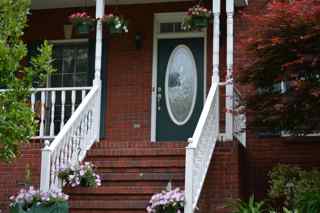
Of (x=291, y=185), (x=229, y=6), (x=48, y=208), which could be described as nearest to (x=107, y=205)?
(x=48, y=208)

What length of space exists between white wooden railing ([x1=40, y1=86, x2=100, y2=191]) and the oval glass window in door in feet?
5.58

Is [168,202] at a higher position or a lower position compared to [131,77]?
lower

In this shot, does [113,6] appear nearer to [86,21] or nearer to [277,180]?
[86,21]

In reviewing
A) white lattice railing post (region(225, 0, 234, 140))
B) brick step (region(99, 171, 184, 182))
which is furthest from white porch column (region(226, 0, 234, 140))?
brick step (region(99, 171, 184, 182))

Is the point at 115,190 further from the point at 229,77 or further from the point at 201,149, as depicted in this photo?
the point at 229,77

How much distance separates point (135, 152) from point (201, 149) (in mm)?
1579

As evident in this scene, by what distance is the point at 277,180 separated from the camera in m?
10.2

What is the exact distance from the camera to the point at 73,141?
1034cm

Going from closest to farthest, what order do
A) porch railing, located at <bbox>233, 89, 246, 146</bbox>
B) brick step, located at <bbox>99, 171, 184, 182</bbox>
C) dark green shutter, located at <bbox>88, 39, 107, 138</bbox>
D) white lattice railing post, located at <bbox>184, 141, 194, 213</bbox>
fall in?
white lattice railing post, located at <bbox>184, 141, 194, 213</bbox> → brick step, located at <bbox>99, 171, 184, 182</bbox> → porch railing, located at <bbox>233, 89, 246, 146</bbox> → dark green shutter, located at <bbox>88, 39, 107, 138</bbox>

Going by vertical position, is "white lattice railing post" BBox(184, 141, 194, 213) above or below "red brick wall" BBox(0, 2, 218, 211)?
below

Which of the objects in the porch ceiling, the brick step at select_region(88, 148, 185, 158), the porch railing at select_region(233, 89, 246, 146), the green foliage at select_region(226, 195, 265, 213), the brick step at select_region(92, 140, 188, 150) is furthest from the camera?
the porch ceiling

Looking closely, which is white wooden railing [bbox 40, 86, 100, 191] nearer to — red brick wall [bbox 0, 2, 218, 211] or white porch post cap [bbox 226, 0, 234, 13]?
red brick wall [bbox 0, 2, 218, 211]

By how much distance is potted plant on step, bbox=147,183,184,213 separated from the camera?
28.0 feet

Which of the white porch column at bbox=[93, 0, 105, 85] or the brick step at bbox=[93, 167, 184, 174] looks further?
the white porch column at bbox=[93, 0, 105, 85]
